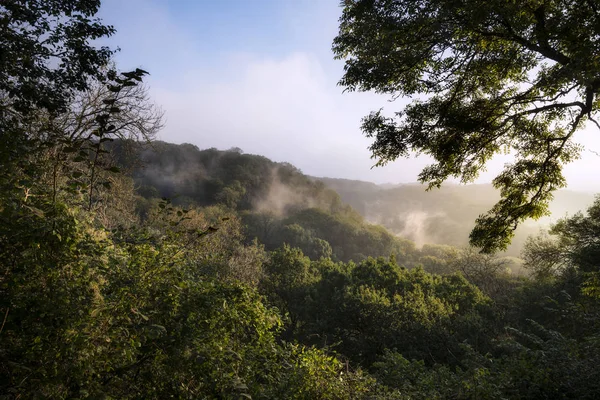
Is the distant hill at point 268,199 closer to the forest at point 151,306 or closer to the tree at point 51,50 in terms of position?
the forest at point 151,306

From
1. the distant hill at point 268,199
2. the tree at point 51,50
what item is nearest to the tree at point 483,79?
the tree at point 51,50

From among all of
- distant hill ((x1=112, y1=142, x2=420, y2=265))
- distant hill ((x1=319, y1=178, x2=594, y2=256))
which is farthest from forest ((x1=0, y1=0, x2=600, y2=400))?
distant hill ((x1=319, y1=178, x2=594, y2=256))

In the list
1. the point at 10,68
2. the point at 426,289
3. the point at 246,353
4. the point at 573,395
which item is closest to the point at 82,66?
the point at 10,68

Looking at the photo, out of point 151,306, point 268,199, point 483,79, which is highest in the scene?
point 483,79

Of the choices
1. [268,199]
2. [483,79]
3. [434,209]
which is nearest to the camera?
[483,79]

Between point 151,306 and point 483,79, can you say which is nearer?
point 151,306

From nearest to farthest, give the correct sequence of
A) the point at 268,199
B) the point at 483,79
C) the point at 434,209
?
1. the point at 483,79
2. the point at 268,199
3. the point at 434,209

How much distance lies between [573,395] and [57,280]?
28.3ft

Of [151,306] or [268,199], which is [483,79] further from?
[268,199]

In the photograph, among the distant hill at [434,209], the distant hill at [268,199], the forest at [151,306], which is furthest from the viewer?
the distant hill at [434,209]

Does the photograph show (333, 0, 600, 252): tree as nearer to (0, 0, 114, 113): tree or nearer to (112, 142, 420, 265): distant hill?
(0, 0, 114, 113): tree

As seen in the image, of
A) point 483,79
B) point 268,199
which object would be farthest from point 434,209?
point 483,79

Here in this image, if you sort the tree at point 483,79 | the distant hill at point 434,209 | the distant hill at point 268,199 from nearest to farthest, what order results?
the tree at point 483,79
the distant hill at point 268,199
the distant hill at point 434,209

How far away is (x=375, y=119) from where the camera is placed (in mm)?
6414
